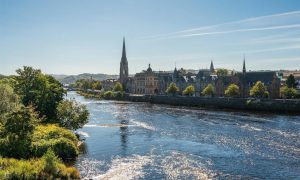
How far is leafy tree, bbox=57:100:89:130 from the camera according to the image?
7138 centimetres

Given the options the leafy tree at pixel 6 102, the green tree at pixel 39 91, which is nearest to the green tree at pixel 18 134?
the leafy tree at pixel 6 102

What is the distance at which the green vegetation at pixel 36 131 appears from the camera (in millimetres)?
42625

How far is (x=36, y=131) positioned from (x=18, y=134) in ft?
24.8

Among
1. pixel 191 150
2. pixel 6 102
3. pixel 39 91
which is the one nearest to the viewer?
pixel 191 150

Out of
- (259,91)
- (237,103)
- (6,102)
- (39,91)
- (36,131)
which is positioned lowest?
(36,131)

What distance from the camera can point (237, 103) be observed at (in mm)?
139875

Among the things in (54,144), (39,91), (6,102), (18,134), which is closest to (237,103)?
(39,91)

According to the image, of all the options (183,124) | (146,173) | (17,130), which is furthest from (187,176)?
(183,124)

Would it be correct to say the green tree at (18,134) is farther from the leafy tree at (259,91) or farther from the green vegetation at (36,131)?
the leafy tree at (259,91)

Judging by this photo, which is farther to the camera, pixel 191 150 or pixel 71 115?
pixel 71 115

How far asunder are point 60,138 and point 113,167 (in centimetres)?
→ 1011

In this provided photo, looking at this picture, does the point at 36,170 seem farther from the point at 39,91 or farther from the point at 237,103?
the point at 237,103

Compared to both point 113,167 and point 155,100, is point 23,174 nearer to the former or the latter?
point 113,167

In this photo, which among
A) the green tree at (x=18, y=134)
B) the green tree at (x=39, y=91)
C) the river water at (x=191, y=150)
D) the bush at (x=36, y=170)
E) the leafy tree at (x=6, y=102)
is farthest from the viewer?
the green tree at (x=39, y=91)
